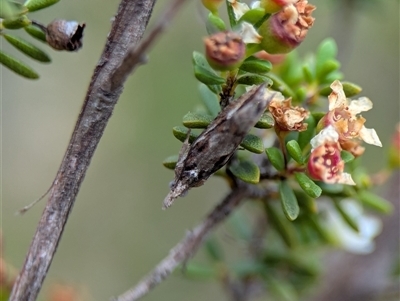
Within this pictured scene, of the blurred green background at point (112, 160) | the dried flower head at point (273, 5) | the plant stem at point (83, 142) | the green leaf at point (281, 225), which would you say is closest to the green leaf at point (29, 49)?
the plant stem at point (83, 142)

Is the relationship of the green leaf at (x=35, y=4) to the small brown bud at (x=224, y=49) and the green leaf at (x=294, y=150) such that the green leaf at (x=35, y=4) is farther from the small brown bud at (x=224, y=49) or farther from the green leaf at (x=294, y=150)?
the green leaf at (x=294, y=150)

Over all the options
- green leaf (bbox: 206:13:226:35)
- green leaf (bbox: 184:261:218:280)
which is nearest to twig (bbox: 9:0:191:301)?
green leaf (bbox: 206:13:226:35)

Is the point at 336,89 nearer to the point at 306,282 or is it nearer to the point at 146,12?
the point at 146,12

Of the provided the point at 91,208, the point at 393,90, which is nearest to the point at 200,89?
the point at 91,208

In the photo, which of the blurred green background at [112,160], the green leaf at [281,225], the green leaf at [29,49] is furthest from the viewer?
the blurred green background at [112,160]

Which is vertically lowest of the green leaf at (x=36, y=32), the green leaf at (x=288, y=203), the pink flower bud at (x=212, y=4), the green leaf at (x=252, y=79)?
the green leaf at (x=288, y=203)

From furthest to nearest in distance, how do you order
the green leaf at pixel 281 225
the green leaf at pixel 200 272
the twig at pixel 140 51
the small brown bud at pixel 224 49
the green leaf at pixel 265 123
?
the green leaf at pixel 200 272 → the green leaf at pixel 281 225 → the green leaf at pixel 265 123 → the small brown bud at pixel 224 49 → the twig at pixel 140 51

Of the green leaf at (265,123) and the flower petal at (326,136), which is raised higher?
the green leaf at (265,123)
